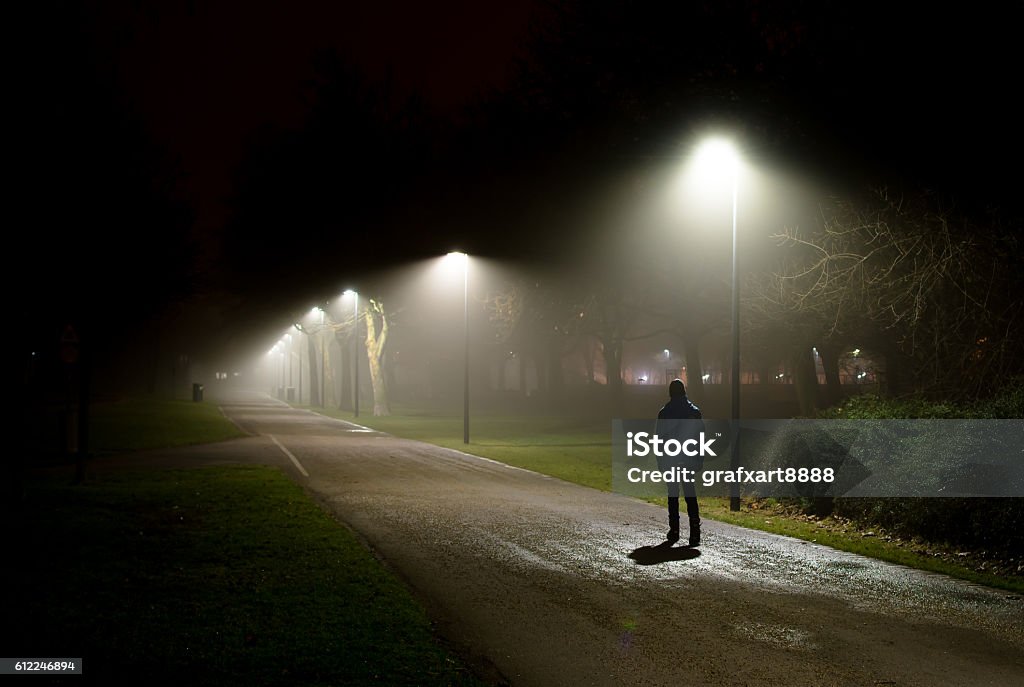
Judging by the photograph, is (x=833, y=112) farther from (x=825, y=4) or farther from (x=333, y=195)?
(x=333, y=195)

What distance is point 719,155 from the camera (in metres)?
15.6

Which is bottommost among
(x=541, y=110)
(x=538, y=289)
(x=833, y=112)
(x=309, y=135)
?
(x=538, y=289)

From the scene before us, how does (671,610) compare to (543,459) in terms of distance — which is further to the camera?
(543,459)

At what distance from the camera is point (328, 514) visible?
13.9 metres

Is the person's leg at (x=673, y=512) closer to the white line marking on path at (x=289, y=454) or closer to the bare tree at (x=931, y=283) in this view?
the bare tree at (x=931, y=283)

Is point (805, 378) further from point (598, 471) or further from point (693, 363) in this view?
point (693, 363)

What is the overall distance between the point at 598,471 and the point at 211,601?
14.8 meters

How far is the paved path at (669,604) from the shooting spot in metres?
6.40

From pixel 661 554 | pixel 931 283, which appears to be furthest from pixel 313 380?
pixel 661 554

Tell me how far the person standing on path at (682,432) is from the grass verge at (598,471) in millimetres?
1623

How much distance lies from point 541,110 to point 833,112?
8967 millimetres

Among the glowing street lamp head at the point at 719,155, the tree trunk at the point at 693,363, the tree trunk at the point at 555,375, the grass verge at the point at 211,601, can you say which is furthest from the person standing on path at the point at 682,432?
the tree trunk at the point at 555,375

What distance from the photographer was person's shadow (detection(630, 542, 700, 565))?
10.4 meters

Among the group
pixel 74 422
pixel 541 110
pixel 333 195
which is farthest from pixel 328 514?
pixel 333 195
